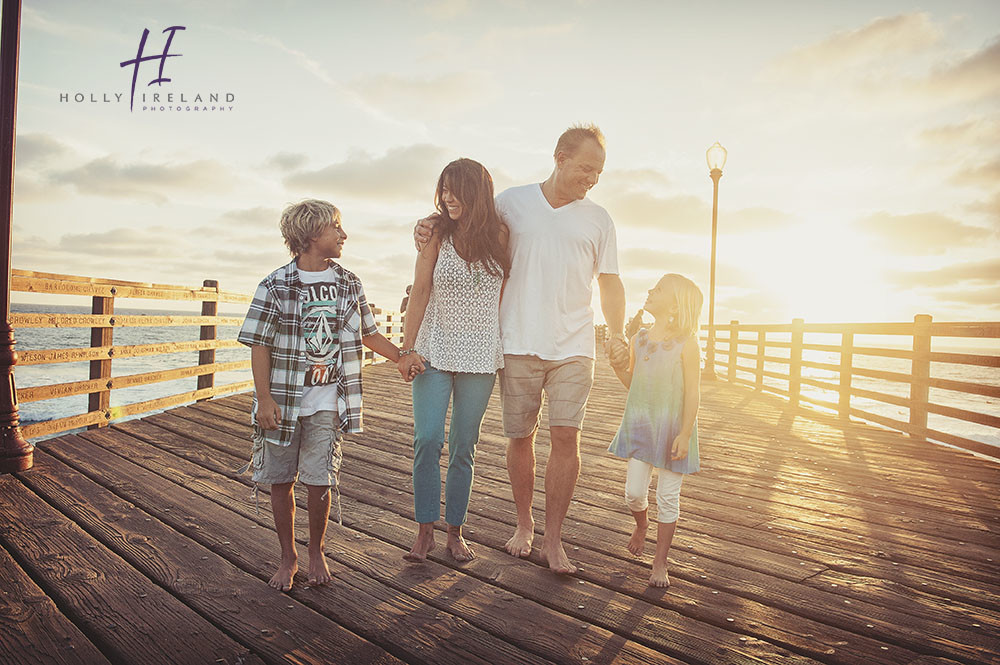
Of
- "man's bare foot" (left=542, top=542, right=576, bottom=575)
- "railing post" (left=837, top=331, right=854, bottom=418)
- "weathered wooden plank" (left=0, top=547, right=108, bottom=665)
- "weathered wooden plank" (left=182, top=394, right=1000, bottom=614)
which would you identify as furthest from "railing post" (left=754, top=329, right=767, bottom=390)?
"weathered wooden plank" (left=0, top=547, right=108, bottom=665)

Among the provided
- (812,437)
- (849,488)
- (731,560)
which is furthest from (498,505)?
(812,437)

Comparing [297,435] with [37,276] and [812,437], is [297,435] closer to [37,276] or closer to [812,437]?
[37,276]

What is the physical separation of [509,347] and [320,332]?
2.69 ft

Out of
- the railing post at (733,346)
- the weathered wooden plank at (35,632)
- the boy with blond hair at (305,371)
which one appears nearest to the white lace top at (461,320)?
the boy with blond hair at (305,371)

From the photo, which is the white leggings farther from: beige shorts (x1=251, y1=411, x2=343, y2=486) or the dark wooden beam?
the dark wooden beam

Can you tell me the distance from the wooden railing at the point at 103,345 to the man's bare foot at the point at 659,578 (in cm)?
423

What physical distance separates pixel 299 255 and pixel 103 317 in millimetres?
3873

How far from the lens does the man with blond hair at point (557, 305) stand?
2750 mm

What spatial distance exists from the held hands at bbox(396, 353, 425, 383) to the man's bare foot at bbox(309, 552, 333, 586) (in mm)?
790

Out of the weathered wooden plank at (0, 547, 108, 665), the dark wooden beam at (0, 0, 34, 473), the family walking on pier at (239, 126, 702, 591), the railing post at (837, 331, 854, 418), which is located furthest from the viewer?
the railing post at (837, 331, 854, 418)

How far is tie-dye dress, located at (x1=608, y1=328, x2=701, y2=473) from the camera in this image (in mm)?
2705

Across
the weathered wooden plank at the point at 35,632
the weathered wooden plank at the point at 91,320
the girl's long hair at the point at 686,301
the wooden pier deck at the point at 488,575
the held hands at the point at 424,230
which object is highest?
the held hands at the point at 424,230

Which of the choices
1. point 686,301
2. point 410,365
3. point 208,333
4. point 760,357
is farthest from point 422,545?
point 760,357

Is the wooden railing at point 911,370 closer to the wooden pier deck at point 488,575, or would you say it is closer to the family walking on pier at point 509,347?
the wooden pier deck at point 488,575
